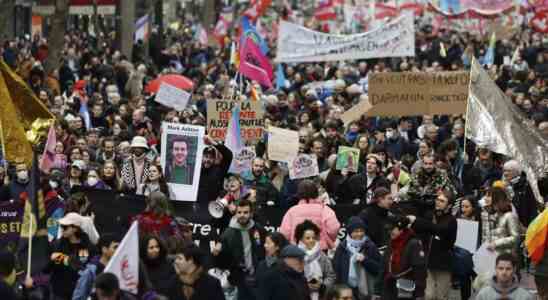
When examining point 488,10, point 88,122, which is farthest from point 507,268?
point 488,10

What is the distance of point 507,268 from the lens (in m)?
11.8

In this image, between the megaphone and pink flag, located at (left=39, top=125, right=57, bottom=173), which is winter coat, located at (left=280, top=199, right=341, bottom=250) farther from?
pink flag, located at (left=39, top=125, right=57, bottom=173)

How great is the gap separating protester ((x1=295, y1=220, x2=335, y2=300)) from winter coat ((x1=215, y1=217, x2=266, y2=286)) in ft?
1.25

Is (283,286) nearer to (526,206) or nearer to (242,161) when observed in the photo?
(526,206)

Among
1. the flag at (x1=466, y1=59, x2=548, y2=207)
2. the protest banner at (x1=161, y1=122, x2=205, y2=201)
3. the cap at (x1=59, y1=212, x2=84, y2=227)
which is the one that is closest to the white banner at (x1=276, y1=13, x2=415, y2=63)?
the flag at (x1=466, y1=59, x2=548, y2=207)

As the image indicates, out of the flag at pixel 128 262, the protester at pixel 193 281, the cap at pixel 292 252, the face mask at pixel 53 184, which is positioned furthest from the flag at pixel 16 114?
the flag at pixel 128 262

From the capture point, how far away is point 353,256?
44.3 ft

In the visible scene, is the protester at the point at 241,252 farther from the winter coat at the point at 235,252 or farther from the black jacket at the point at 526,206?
the black jacket at the point at 526,206

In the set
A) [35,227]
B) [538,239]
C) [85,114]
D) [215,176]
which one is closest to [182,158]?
[215,176]

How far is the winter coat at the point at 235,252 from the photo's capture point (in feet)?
43.8

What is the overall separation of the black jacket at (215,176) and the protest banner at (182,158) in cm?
17

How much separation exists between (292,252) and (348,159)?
5.26 meters

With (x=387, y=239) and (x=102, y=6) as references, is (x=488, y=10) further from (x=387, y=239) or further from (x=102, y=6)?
(x=387, y=239)

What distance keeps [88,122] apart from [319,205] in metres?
9.71
